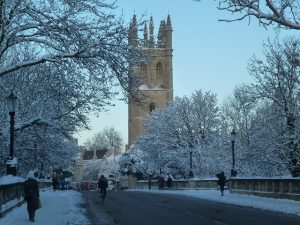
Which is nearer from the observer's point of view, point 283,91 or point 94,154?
point 283,91

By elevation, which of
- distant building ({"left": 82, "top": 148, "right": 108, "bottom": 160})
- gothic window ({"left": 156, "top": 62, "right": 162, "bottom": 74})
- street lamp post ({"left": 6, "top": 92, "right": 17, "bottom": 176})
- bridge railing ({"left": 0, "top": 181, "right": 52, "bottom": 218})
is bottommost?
bridge railing ({"left": 0, "top": 181, "right": 52, "bottom": 218})

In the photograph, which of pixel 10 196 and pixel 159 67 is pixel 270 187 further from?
pixel 159 67

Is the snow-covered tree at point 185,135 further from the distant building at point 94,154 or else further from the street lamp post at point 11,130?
the distant building at point 94,154

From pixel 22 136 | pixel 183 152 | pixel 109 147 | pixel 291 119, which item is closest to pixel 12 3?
pixel 22 136

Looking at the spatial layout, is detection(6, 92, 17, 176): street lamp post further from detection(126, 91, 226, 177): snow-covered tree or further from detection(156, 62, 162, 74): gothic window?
detection(156, 62, 162, 74): gothic window

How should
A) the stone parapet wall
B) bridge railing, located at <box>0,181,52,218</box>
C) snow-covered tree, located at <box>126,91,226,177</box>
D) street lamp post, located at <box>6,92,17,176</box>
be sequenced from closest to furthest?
→ bridge railing, located at <box>0,181,52,218</box> → street lamp post, located at <box>6,92,17,176</box> → the stone parapet wall → snow-covered tree, located at <box>126,91,226,177</box>

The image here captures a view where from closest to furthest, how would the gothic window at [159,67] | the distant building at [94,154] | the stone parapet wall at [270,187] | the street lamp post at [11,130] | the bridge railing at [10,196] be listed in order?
the bridge railing at [10,196]
the street lamp post at [11,130]
the stone parapet wall at [270,187]
the gothic window at [159,67]
the distant building at [94,154]

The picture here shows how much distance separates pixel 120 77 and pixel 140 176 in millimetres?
76150

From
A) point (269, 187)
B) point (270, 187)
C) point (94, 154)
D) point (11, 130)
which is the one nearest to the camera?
point (11, 130)

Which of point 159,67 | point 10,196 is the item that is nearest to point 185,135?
point 10,196

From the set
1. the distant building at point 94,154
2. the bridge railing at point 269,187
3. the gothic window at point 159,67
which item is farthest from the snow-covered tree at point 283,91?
the distant building at point 94,154

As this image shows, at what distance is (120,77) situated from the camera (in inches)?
671

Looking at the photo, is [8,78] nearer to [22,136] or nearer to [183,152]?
[22,136]

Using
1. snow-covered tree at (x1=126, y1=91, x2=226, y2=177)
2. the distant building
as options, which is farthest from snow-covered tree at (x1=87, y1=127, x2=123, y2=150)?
snow-covered tree at (x1=126, y1=91, x2=226, y2=177)
